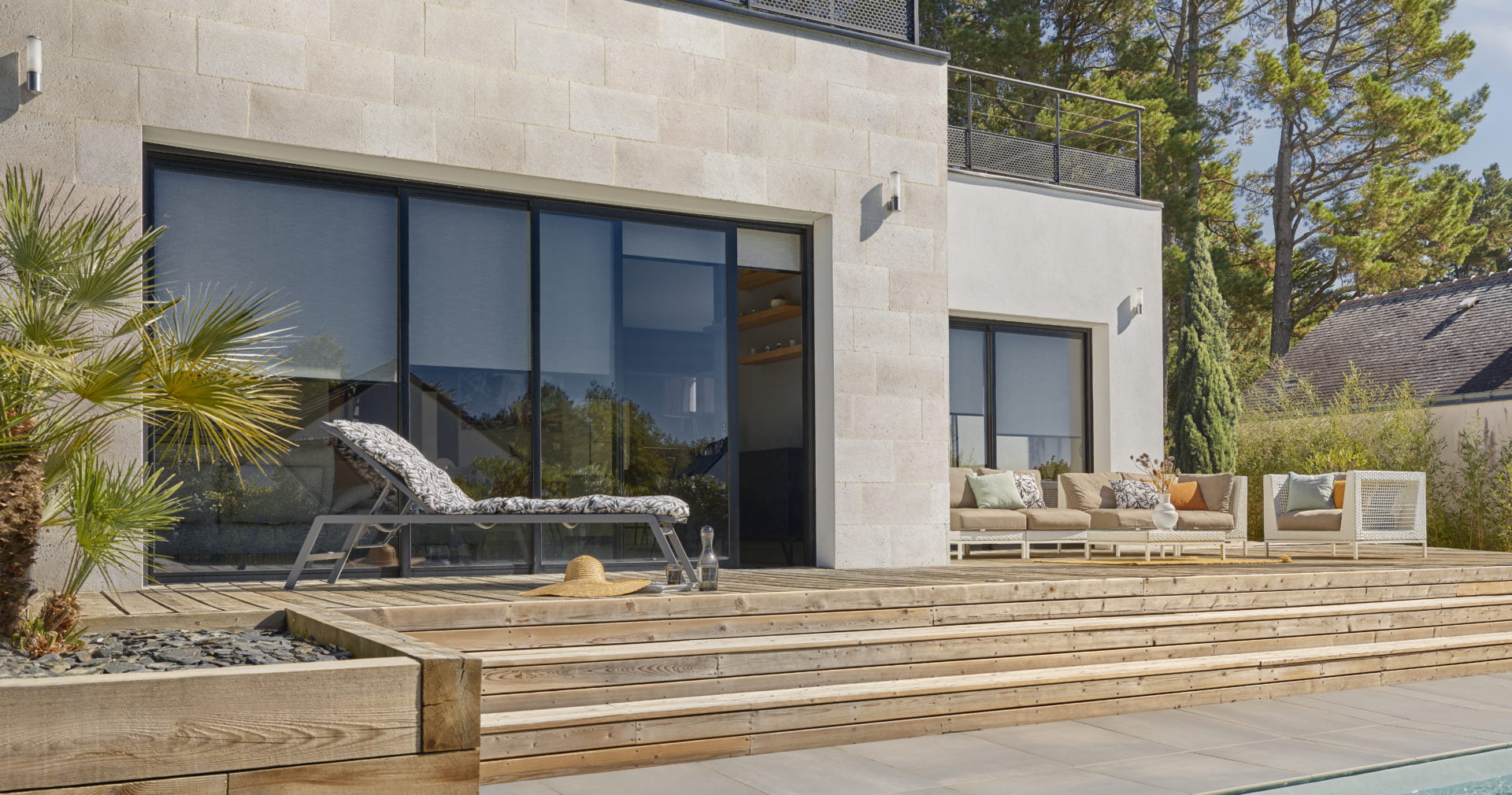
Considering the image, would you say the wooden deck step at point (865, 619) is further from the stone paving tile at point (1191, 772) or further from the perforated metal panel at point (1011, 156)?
the perforated metal panel at point (1011, 156)

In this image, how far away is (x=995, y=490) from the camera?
9555 mm

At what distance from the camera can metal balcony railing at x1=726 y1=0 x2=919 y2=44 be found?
7715mm

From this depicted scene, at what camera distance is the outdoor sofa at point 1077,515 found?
358 inches

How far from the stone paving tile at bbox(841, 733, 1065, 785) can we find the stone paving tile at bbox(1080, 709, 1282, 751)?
763 millimetres

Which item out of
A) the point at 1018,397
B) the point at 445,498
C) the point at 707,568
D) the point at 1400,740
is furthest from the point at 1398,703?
the point at 445,498

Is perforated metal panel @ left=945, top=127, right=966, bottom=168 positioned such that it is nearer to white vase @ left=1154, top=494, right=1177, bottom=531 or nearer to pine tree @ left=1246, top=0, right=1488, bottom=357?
white vase @ left=1154, top=494, right=1177, bottom=531

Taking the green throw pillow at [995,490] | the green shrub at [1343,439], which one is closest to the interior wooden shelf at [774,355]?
the green throw pillow at [995,490]

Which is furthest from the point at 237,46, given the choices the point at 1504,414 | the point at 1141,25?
the point at 1141,25

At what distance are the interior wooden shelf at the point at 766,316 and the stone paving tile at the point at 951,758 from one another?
11.4 feet

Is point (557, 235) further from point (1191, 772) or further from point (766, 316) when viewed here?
point (1191, 772)

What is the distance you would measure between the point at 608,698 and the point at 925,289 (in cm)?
423

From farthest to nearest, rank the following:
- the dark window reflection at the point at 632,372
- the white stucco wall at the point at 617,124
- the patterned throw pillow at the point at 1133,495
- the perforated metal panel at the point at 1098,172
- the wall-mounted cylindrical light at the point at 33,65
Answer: the perforated metal panel at the point at 1098,172 → the patterned throw pillow at the point at 1133,495 → the dark window reflection at the point at 632,372 → the white stucco wall at the point at 617,124 → the wall-mounted cylindrical light at the point at 33,65

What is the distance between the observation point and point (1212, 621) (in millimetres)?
6398

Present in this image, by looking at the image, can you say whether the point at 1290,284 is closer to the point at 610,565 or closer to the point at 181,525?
the point at 610,565
